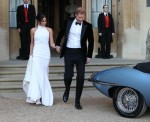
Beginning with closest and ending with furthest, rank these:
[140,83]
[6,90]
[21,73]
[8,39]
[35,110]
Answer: [140,83] → [35,110] → [6,90] → [21,73] → [8,39]

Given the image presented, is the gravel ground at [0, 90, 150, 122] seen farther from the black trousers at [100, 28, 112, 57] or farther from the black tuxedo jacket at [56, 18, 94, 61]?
the black trousers at [100, 28, 112, 57]

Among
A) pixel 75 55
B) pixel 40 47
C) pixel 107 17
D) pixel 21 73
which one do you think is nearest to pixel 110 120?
pixel 75 55

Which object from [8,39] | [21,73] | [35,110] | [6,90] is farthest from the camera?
[8,39]

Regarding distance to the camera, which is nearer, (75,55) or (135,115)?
(135,115)

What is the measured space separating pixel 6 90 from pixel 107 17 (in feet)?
15.1

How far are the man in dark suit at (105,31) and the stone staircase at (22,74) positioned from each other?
1339mm

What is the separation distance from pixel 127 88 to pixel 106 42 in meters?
6.10

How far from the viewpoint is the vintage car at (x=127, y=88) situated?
23.3 feet

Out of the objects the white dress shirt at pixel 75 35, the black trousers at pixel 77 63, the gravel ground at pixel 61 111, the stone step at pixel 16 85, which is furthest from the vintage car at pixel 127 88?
the stone step at pixel 16 85

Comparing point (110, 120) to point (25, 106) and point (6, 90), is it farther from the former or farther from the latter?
point (6, 90)

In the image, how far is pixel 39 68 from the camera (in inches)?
330

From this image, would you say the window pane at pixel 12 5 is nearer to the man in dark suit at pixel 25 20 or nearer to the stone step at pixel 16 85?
the man in dark suit at pixel 25 20

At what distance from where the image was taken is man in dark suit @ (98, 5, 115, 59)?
13.2 m

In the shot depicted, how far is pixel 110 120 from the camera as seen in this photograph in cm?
714
